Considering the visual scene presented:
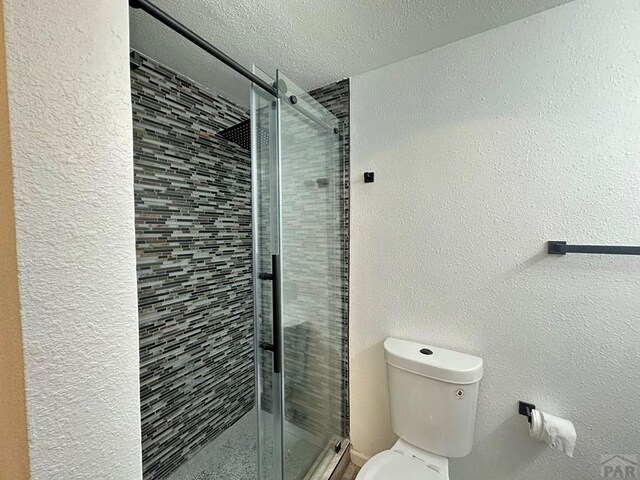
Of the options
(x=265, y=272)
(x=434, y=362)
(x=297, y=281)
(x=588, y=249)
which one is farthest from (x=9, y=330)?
(x=588, y=249)

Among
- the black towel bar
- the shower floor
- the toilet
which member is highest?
the black towel bar

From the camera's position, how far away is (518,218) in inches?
42.6

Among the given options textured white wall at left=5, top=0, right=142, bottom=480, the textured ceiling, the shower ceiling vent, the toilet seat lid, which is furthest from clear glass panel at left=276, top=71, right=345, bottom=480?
textured white wall at left=5, top=0, right=142, bottom=480

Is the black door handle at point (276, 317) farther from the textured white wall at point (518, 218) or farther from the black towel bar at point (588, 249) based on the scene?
the black towel bar at point (588, 249)

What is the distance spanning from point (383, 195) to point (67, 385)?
4.27 feet

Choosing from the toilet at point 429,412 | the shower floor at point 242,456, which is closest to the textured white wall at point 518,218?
the toilet at point 429,412

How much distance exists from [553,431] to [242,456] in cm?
158

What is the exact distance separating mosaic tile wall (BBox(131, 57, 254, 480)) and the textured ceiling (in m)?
0.24

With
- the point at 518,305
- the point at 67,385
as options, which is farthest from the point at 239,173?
the point at 518,305

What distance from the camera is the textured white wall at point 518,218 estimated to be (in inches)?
37.0

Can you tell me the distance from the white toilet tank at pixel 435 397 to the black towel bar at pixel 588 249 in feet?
1.79

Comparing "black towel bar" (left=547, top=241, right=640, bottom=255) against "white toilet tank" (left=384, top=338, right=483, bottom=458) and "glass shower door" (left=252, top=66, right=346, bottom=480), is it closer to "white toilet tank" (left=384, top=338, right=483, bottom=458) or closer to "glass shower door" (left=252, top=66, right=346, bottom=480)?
"white toilet tank" (left=384, top=338, right=483, bottom=458)

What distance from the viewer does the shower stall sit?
1.03 metres

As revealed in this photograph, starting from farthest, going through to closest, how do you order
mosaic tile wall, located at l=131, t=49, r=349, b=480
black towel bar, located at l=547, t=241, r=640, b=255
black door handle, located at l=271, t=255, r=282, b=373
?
mosaic tile wall, located at l=131, t=49, r=349, b=480 < black door handle, located at l=271, t=255, r=282, b=373 < black towel bar, located at l=547, t=241, r=640, b=255
